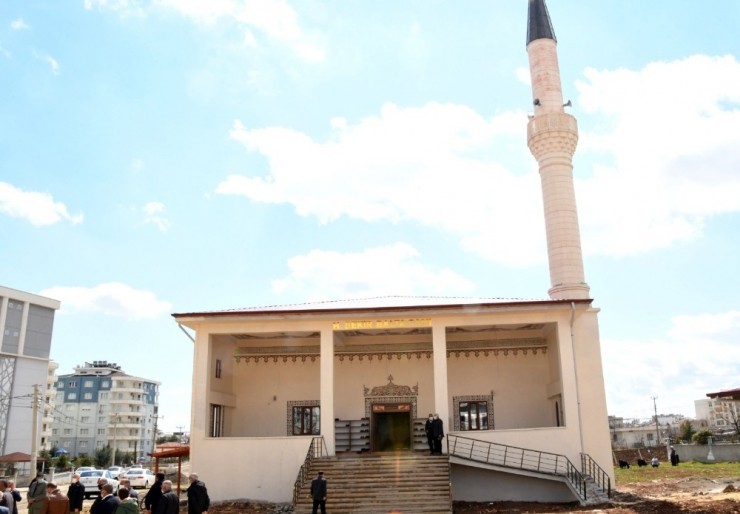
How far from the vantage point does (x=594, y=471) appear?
17594 millimetres

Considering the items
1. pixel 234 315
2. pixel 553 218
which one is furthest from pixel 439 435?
pixel 553 218

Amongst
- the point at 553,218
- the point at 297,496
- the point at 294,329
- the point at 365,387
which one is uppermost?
the point at 553,218

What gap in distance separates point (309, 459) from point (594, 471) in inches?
289

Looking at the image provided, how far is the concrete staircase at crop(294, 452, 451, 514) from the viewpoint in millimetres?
15047

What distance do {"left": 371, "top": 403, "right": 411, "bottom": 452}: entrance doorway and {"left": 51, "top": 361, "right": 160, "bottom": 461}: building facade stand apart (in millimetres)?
63610

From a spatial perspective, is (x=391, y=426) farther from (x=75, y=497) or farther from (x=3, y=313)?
(x=3, y=313)

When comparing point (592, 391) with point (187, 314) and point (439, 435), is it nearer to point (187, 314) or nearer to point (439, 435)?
point (439, 435)

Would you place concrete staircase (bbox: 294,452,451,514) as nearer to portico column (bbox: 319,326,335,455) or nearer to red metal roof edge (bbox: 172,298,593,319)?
portico column (bbox: 319,326,335,455)

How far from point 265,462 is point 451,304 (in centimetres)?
656

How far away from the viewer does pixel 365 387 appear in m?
21.9

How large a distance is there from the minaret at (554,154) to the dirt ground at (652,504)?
6323 mm

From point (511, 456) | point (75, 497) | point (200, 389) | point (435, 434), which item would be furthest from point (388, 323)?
point (75, 497)

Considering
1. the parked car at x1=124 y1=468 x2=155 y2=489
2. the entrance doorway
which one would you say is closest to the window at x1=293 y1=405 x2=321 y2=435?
the entrance doorway

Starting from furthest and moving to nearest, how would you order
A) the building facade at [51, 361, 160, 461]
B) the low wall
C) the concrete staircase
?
the building facade at [51, 361, 160, 461]
the low wall
the concrete staircase
